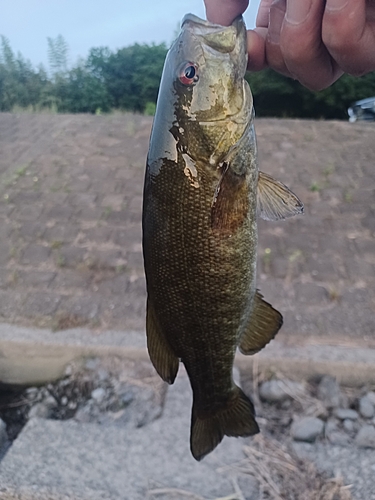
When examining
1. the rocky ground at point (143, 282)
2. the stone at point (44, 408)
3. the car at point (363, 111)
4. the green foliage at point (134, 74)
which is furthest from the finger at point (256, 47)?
the green foliage at point (134, 74)

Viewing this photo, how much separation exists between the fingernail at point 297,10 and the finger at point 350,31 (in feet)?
0.18

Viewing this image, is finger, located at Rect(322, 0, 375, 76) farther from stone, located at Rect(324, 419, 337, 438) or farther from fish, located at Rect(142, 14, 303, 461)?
stone, located at Rect(324, 419, 337, 438)

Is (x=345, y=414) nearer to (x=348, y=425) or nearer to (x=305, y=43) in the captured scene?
(x=348, y=425)

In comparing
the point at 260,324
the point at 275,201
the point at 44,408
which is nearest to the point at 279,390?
the point at 44,408

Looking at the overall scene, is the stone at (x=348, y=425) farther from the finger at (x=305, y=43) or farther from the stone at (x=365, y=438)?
the finger at (x=305, y=43)

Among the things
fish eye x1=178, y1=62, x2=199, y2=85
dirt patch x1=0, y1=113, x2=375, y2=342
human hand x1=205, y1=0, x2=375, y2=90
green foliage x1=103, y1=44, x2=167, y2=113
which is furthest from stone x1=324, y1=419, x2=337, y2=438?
green foliage x1=103, y1=44, x2=167, y2=113

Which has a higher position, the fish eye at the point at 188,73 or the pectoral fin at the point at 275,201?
the fish eye at the point at 188,73

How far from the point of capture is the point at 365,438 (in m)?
→ 2.55

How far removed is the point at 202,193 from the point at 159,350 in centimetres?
44

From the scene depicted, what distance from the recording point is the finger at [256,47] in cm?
144

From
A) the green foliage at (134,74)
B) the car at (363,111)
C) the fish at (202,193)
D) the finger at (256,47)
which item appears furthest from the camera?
the green foliage at (134,74)

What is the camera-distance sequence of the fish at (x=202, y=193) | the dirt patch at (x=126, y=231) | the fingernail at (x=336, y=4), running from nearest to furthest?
the fingernail at (x=336, y=4) → the fish at (x=202, y=193) → the dirt patch at (x=126, y=231)

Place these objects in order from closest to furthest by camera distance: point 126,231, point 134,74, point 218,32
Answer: point 218,32, point 126,231, point 134,74

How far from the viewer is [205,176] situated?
1229mm
